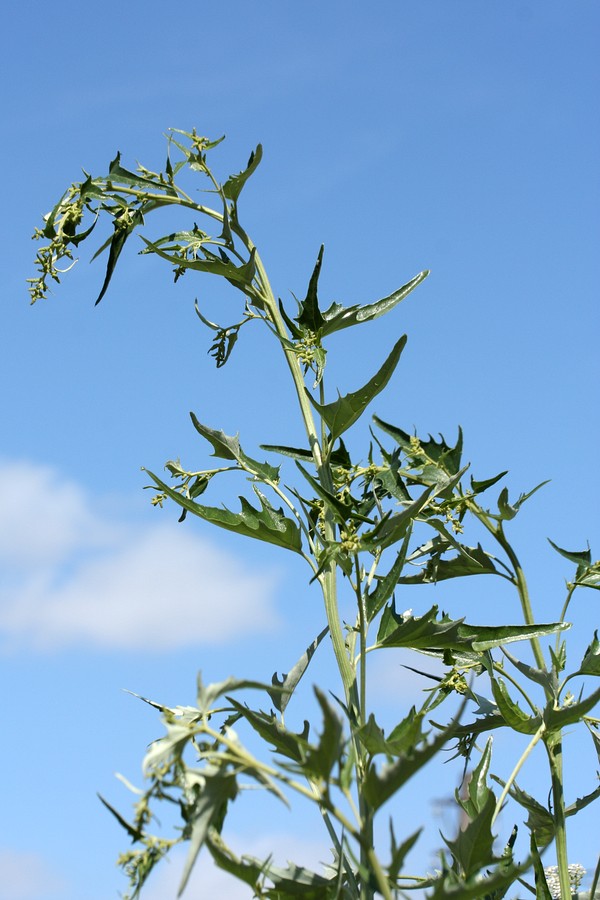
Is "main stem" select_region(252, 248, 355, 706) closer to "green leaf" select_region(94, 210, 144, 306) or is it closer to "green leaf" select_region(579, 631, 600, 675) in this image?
"green leaf" select_region(94, 210, 144, 306)

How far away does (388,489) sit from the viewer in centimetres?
263

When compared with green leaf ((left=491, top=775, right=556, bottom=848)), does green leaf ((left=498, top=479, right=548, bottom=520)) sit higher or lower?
higher

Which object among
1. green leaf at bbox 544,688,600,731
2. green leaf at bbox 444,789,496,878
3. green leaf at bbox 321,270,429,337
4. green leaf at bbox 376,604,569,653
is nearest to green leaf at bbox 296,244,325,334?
green leaf at bbox 321,270,429,337

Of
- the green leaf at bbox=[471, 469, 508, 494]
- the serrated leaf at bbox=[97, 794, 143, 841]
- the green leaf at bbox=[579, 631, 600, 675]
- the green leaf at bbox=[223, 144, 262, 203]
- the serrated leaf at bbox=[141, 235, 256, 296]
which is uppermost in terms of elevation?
the green leaf at bbox=[223, 144, 262, 203]

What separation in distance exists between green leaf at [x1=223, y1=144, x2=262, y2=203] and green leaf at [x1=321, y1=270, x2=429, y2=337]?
0.40 m

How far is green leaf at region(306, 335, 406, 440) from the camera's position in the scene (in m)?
2.35

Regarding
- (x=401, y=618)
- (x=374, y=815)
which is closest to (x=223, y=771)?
(x=374, y=815)

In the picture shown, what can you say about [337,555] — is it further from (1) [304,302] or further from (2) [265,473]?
(1) [304,302]

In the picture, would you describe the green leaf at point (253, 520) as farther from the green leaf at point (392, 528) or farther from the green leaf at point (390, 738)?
the green leaf at point (390, 738)

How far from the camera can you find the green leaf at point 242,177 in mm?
2643

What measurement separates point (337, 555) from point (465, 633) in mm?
511

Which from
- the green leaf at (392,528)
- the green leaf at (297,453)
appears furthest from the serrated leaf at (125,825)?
the green leaf at (297,453)

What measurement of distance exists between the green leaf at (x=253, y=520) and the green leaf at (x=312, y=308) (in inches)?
18.1

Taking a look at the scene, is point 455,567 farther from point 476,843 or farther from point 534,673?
point 476,843
